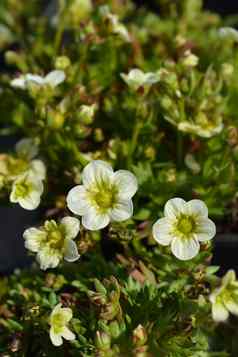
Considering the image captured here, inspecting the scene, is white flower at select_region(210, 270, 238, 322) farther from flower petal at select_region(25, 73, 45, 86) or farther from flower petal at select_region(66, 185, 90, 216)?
flower petal at select_region(25, 73, 45, 86)

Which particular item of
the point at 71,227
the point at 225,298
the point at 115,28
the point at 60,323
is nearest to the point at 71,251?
the point at 71,227

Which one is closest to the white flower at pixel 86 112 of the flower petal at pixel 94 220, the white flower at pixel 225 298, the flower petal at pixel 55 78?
the flower petal at pixel 55 78

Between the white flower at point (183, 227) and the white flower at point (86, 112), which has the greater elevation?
the white flower at point (86, 112)

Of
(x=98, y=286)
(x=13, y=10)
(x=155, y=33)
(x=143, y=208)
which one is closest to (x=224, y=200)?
(x=143, y=208)

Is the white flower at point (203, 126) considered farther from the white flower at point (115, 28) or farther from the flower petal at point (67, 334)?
the flower petal at point (67, 334)

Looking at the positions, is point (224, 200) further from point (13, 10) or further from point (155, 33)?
point (13, 10)

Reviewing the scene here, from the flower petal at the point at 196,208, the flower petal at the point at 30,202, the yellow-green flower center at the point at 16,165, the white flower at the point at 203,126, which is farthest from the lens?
the yellow-green flower center at the point at 16,165
